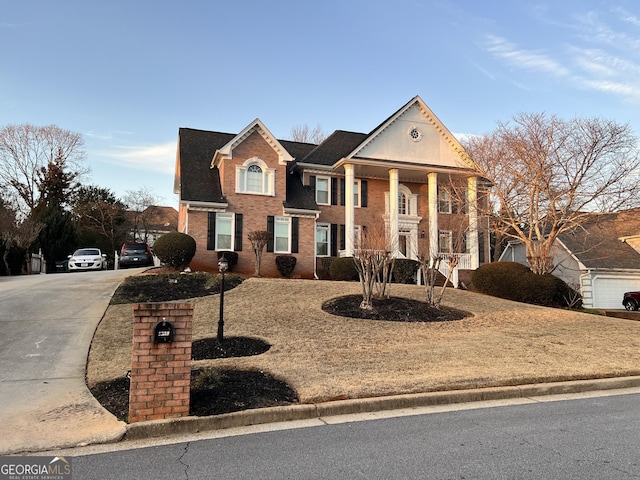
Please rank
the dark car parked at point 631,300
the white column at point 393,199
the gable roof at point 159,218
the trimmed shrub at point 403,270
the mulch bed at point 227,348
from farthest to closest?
the gable roof at point 159,218 → the white column at point 393,199 → the dark car parked at point 631,300 → the trimmed shrub at point 403,270 → the mulch bed at point 227,348

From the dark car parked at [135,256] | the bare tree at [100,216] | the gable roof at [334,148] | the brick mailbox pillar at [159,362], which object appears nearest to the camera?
the brick mailbox pillar at [159,362]

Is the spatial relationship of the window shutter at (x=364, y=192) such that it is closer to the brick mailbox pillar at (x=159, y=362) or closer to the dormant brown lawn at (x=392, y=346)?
the dormant brown lawn at (x=392, y=346)

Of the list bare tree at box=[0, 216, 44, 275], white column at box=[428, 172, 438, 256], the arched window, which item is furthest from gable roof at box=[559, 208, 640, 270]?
bare tree at box=[0, 216, 44, 275]

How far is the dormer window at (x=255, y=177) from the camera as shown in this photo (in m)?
23.4

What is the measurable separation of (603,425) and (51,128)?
5087cm

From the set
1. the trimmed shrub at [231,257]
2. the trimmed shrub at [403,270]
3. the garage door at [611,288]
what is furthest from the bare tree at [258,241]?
the garage door at [611,288]

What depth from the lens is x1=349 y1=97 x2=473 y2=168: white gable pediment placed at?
25.5m

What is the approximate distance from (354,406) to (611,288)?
2636cm

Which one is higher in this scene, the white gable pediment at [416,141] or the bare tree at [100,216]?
the white gable pediment at [416,141]

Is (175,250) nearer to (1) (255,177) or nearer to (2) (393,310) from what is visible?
(1) (255,177)

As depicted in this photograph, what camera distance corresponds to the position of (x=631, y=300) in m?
24.9

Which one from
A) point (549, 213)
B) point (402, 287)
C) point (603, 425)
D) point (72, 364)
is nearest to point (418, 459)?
point (603, 425)

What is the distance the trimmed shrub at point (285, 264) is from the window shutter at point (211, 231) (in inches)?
127

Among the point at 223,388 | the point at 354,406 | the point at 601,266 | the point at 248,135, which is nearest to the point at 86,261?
the point at 248,135
